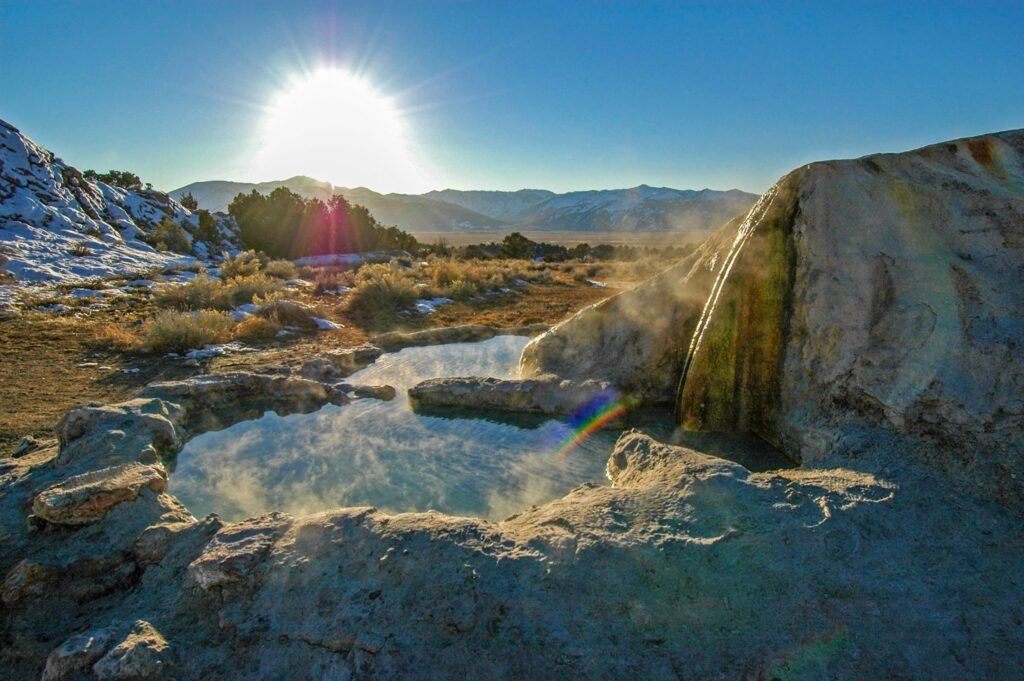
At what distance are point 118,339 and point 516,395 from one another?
7419mm

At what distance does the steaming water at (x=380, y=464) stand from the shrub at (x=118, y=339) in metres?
4.60

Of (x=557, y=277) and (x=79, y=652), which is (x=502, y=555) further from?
(x=557, y=277)

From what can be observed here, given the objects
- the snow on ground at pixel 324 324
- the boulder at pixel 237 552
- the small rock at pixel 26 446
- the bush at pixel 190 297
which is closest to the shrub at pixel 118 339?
the bush at pixel 190 297

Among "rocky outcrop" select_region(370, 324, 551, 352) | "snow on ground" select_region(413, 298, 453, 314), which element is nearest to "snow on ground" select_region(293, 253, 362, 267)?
"snow on ground" select_region(413, 298, 453, 314)

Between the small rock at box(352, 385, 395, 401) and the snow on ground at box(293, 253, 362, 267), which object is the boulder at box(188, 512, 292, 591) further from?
the snow on ground at box(293, 253, 362, 267)

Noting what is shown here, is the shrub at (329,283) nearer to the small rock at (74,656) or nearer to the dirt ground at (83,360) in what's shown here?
the dirt ground at (83,360)

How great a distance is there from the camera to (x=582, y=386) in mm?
6742

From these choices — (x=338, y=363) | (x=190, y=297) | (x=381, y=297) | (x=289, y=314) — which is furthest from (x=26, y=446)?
(x=381, y=297)

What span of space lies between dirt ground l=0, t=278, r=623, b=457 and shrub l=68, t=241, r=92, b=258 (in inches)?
243

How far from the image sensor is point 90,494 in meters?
3.65

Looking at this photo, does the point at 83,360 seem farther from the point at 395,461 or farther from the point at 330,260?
the point at 330,260

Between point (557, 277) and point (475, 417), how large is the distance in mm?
18040

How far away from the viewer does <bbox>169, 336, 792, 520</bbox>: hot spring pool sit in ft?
14.7

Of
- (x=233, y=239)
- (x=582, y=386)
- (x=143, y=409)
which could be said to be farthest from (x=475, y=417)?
(x=233, y=239)
